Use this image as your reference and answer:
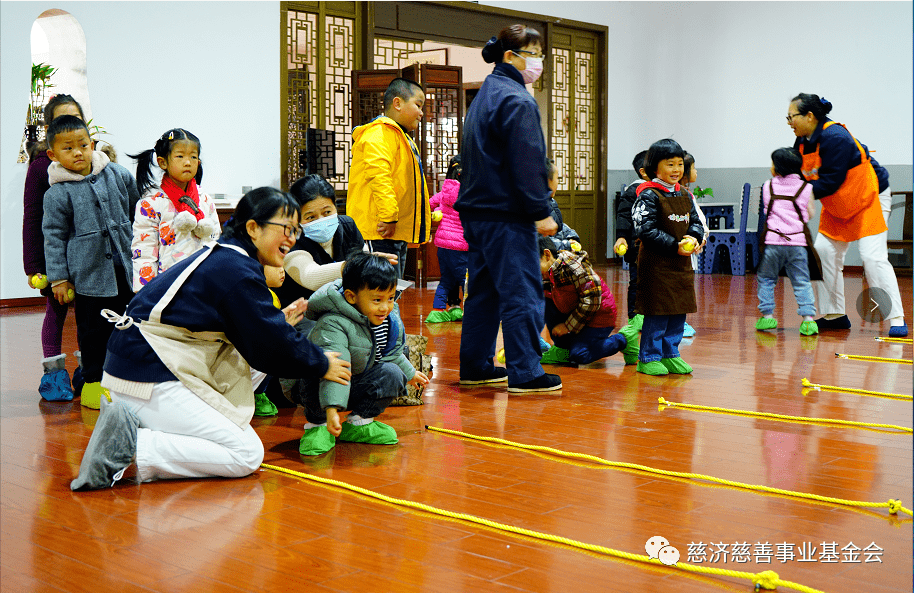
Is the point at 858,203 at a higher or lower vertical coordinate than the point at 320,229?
higher

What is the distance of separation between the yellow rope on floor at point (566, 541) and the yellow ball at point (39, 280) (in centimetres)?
161

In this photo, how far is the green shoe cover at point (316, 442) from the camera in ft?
9.02

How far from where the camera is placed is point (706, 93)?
37.7 feet

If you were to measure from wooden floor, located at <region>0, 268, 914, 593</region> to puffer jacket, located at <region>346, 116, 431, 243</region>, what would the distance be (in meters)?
1.01

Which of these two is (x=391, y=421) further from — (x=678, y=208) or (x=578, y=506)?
(x=678, y=208)

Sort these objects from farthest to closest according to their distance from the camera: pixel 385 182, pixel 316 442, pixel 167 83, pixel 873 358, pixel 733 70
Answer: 1. pixel 733 70
2. pixel 167 83
3. pixel 873 358
4. pixel 385 182
5. pixel 316 442

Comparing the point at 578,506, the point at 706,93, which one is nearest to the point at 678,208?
the point at 578,506

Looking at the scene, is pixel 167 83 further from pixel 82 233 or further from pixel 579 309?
pixel 579 309

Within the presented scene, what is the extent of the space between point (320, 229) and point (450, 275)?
2960 millimetres

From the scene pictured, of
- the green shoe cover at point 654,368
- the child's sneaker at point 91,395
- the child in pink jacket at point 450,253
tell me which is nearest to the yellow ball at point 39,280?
the child's sneaker at point 91,395

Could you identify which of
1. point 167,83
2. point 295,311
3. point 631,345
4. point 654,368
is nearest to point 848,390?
point 654,368

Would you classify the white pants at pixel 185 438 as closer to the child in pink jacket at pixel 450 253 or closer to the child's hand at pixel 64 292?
the child's hand at pixel 64 292

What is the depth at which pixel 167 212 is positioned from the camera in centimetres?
333

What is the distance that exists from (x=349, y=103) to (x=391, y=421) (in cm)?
587
